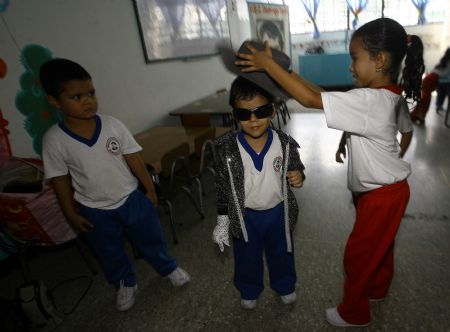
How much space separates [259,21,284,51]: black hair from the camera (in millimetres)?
6711

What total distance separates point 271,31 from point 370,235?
6747 millimetres

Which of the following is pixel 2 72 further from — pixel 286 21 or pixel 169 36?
pixel 286 21

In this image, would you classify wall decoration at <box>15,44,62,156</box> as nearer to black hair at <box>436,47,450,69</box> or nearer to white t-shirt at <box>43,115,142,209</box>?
white t-shirt at <box>43,115,142,209</box>

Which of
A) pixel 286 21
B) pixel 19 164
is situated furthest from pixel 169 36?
pixel 286 21

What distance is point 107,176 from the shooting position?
143cm

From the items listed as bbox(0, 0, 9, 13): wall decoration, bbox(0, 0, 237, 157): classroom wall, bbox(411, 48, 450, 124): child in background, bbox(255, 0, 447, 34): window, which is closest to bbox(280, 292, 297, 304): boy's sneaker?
bbox(0, 0, 237, 157): classroom wall

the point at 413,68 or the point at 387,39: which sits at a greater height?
the point at 387,39

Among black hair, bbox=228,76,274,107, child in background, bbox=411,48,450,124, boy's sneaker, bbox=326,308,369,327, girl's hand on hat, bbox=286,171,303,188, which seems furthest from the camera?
child in background, bbox=411,48,450,124

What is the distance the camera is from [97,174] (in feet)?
4.61

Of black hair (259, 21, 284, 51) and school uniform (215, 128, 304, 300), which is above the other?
black hair (259, 21, 284, 51)

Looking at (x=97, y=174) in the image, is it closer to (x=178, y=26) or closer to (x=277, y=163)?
(x=277, y=163)

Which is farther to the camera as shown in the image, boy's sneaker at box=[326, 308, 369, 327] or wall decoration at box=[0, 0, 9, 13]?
wall decoration at box=[0, 0, 9, 13]

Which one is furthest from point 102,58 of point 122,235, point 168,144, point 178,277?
point 178,277

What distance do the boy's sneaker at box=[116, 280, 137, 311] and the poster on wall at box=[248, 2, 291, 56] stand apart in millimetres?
5654
